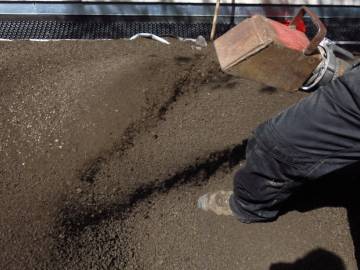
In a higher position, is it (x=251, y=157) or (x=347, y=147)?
(x=347, y=147)

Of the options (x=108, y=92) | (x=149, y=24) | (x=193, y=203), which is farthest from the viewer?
(x=149, y=24)

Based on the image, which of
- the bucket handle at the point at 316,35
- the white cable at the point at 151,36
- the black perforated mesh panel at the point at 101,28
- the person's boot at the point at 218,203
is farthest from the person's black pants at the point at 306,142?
the black perforated mesh panel at the point at 101,28

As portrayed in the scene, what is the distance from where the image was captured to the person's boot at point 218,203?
2916 millimetres

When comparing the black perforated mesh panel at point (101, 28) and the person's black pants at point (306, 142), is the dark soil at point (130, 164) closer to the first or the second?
the black perforated mesh panel at point (101, 28)

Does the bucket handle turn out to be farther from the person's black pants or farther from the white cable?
the white cable

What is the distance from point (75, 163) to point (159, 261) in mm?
854

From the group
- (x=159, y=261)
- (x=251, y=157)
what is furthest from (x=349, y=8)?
(x=159, y=261)

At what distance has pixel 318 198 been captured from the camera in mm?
3146

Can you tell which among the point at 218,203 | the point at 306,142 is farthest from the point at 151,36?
the point at 306,142

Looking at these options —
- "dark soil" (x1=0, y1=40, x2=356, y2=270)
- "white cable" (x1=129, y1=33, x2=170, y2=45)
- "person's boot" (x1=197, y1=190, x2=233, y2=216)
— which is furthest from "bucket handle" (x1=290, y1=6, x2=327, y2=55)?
"white cable" (x1=129, y1=33, x2=170, y2=45)

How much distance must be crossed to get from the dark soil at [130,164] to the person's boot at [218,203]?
58 millimetres

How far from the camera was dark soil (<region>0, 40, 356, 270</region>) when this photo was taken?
2.80 metres

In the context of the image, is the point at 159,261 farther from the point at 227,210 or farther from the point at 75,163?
the point at 75,163

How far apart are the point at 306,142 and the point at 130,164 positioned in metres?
A: 1.38
